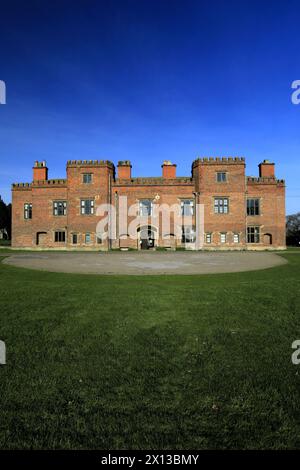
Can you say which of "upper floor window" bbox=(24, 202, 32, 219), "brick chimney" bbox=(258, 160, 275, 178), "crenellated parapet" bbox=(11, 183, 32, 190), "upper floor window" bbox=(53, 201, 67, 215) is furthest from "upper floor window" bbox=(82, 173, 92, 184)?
"brick chimney" bbox=(258, 160, 275, 178)

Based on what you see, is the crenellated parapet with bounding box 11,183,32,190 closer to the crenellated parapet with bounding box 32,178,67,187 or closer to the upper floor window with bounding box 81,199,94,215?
the crenellated parapet with bounding box 32,178,67,187

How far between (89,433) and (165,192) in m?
32.8

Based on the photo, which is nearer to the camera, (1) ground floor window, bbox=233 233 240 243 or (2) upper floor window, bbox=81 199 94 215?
(1) ground floor window, bbox=233 233 240 243

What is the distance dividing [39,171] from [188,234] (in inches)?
850

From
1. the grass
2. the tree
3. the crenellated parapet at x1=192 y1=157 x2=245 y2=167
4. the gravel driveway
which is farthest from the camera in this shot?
the tree

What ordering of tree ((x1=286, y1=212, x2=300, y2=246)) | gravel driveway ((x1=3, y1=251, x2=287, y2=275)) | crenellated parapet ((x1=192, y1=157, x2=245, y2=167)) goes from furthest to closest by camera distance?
tree ((x1=286, y1=212, x2=300, y2=246)) < crenellated parapet ((x1=192, y1=157, x2=245, y2=167)) < gravel driveway ((x1=3, y1=251, x2=287, y2=275))

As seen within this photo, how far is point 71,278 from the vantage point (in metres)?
10.7

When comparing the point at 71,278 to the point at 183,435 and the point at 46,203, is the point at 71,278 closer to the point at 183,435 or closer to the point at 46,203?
the point at 183,435

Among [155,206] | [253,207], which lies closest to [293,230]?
[253,207]

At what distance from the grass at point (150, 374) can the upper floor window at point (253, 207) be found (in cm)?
2894

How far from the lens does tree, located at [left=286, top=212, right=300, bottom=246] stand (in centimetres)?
5084

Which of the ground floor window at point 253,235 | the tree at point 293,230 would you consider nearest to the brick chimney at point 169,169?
the ground floor window at point 253,235

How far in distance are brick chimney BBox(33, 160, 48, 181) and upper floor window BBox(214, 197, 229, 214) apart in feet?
75.3

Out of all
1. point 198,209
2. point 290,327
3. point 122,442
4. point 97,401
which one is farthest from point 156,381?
point 198,209
